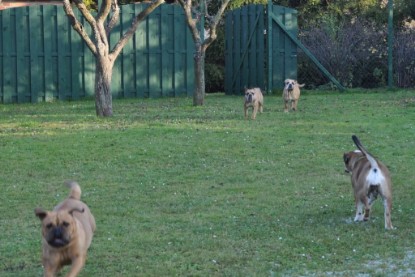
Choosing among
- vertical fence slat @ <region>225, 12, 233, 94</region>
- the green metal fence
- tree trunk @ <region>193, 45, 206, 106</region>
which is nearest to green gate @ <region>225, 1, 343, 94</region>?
vertical fence slat @ <region>225, 12, 233, 94</region>

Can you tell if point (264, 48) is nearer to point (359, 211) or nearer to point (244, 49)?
point (244, 49)

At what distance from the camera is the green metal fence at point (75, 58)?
87.9 feet

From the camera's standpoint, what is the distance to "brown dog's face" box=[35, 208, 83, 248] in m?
6.54

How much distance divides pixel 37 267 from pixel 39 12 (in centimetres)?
2041

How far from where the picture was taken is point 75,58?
2741 cm

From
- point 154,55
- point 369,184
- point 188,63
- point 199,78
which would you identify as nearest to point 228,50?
point 188,63

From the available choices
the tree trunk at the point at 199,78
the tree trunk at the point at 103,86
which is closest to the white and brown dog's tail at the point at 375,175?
the tree trunk at the point at 103,86

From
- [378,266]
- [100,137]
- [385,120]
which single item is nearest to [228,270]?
[378,266]

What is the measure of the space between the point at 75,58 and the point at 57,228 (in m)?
21.3

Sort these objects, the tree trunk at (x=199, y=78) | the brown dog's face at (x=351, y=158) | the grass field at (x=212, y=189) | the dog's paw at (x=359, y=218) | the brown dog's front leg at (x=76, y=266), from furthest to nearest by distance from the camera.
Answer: the tree trunk at (x=199, y=78), the brown dog's face at (x=351, y=158), the dog's paw at (x=359, y=218), the grass field at (x=212, y=189), the brown dog's front leg at (x=76, y=266)

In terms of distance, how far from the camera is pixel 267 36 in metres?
28.1

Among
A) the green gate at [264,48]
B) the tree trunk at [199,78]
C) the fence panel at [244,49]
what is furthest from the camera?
the fence panel at [244,49]

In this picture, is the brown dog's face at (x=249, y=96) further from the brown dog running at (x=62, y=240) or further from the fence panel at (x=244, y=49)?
the brown dog running at (x=62, y=240)

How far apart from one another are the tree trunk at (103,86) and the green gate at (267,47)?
9247mm
